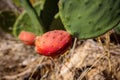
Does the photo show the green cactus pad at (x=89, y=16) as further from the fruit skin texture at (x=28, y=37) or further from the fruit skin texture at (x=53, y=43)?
the fruit skin texture at (x=28, y=37)

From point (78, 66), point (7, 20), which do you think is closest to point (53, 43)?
point (78, 66)

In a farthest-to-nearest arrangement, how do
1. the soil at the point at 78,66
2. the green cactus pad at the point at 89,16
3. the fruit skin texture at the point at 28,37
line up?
the fruit skin texture at the point at 28,37, the soil at the point at 78,66, the green cactus pad at the point at 89,16

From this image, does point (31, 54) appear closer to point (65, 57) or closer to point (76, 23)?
point (65, 57)

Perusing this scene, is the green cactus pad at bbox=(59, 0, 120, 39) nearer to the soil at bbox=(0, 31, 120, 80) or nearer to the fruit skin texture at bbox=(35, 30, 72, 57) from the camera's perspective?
the fruit skin texture at bbox=(35, 30, 72, 57)

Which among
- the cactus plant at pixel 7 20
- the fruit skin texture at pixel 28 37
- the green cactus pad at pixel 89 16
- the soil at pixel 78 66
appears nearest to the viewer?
the green cactus pad at pixel 89 16

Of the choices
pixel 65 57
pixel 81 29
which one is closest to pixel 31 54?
pixel 65 57

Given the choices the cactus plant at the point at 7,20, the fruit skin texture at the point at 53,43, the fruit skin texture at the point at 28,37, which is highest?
the fruit skin texture at the point at 53,43

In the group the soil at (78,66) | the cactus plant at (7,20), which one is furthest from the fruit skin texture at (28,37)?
the cactus plant at (7,20)

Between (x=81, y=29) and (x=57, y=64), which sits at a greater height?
(x=81, y=29)
